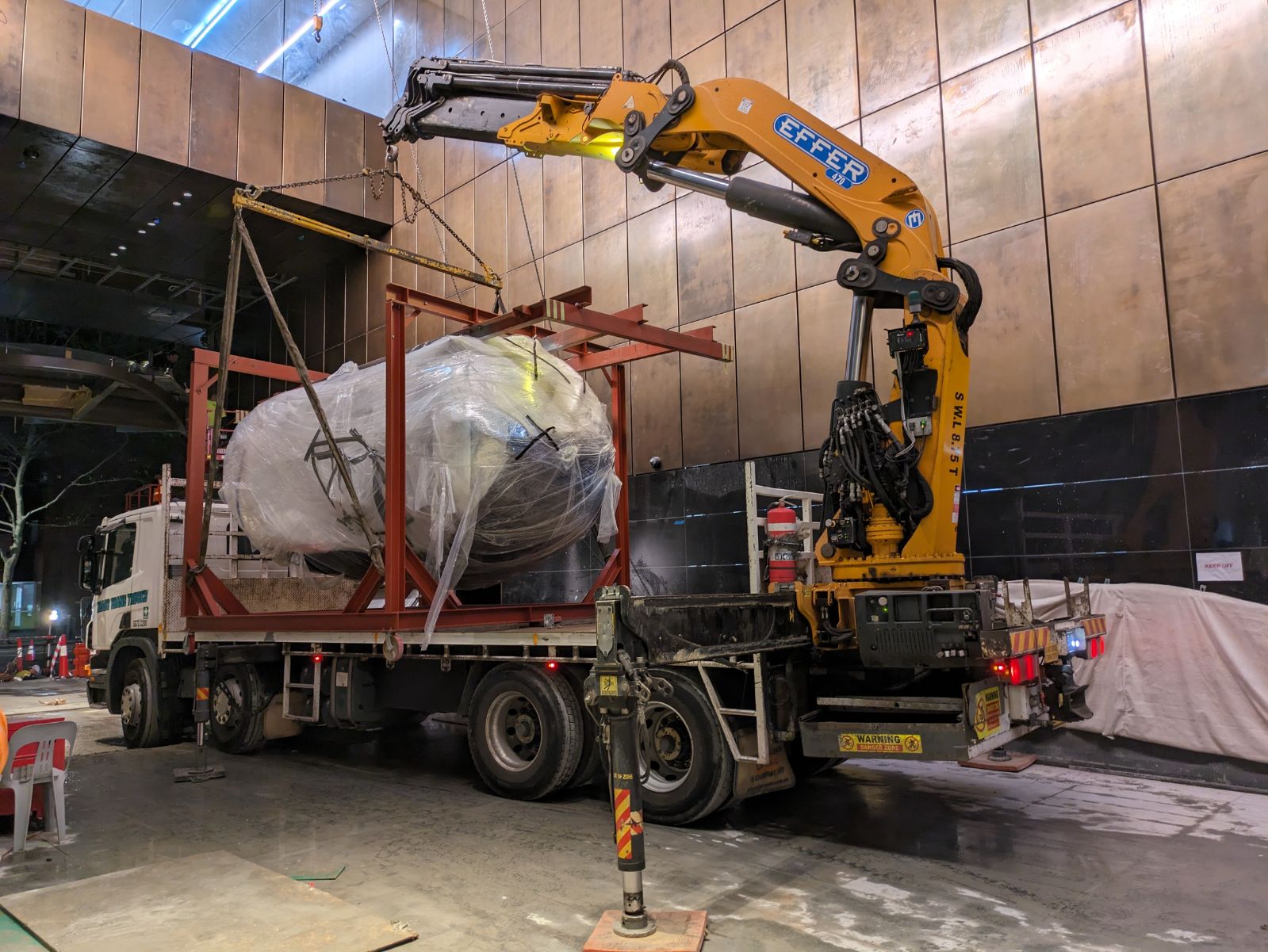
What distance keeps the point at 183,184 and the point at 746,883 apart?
14.5 metres

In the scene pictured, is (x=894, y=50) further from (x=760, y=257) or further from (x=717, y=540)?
(x=717, y=540)

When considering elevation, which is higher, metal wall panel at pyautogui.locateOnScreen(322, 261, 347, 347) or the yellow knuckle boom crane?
metal wall panel at pyautogui.locateOnScreen(322, 261, 347, 347)

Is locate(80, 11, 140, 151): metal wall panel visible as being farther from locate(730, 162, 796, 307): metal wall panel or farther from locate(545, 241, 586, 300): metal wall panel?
locate(730, 162, 796, 307): metal wall panel

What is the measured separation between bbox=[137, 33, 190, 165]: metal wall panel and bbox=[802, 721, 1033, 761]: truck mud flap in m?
13.5

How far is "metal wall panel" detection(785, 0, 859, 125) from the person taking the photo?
973cm

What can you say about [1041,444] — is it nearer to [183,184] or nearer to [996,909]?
[996,909]

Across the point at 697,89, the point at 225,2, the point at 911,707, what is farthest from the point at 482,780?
the point at 225,2

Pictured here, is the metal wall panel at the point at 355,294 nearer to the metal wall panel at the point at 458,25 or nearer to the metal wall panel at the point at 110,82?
Answer: the metal wall panel at the point at 458,25

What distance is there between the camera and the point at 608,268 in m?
12.2

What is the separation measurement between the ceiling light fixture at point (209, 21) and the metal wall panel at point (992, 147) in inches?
464

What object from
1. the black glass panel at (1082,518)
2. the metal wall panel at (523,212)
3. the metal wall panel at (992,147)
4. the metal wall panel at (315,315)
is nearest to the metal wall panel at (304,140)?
the metal wall panel at (315,315)

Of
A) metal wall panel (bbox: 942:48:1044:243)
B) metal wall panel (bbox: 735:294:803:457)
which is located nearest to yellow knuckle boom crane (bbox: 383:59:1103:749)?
metal wall panel (bbox: 942:48:1044:243)

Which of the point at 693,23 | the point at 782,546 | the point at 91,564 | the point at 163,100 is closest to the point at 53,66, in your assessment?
the point at 163,100

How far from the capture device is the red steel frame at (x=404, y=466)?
23.9 feet
